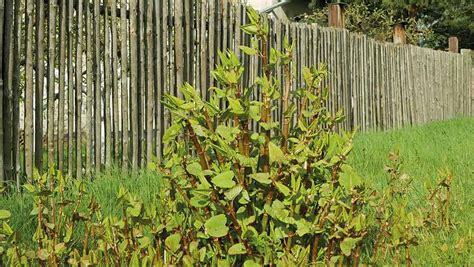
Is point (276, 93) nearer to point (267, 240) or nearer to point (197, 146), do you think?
point (197, 146)

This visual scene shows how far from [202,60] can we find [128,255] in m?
3.31

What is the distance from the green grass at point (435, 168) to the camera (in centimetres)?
279

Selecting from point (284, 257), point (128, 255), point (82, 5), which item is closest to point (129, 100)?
point (82, 5)

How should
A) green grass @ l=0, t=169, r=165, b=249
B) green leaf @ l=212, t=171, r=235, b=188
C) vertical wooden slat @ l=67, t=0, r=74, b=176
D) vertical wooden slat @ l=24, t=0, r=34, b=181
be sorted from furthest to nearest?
vertical wooden slat @ l=67, t=0, r=74, b=176 < vertical wooden slat @ l=24, t=0, r=34, b=181 < green grass @ l=0, t=169, r=165, b=249 < green leaf @ l=212, t=171, r=235, b=188

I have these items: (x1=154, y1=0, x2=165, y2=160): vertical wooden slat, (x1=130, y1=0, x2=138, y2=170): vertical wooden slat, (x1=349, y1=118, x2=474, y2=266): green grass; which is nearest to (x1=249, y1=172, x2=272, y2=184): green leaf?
(x1=349, y1=118, x2=474, y2=266): green grass

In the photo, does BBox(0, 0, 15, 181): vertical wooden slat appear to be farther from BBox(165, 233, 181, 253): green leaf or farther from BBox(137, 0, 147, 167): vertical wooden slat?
BBox(165, 233, 181, 253): green leaf

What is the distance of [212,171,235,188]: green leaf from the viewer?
6.21 ft

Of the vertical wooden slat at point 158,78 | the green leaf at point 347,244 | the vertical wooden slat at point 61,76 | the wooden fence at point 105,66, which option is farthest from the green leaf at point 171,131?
the vertical wooden slat at point 158,78

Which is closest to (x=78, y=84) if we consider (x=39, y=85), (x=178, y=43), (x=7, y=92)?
(x=39, y=85)

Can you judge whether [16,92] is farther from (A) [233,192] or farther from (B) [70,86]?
(A) [233,192]

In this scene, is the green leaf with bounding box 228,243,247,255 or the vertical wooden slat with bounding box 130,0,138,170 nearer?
the green leaf with bounding box 228,243,247,255

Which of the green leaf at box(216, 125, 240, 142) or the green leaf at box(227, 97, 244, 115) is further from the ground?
the green leaf at box(227, 97, 244, 115)

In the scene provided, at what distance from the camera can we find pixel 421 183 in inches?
171

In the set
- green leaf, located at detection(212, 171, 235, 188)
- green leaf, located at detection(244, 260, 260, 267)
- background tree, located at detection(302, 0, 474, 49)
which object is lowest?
green leaf, located at detection(244, 260, 260, 267)
